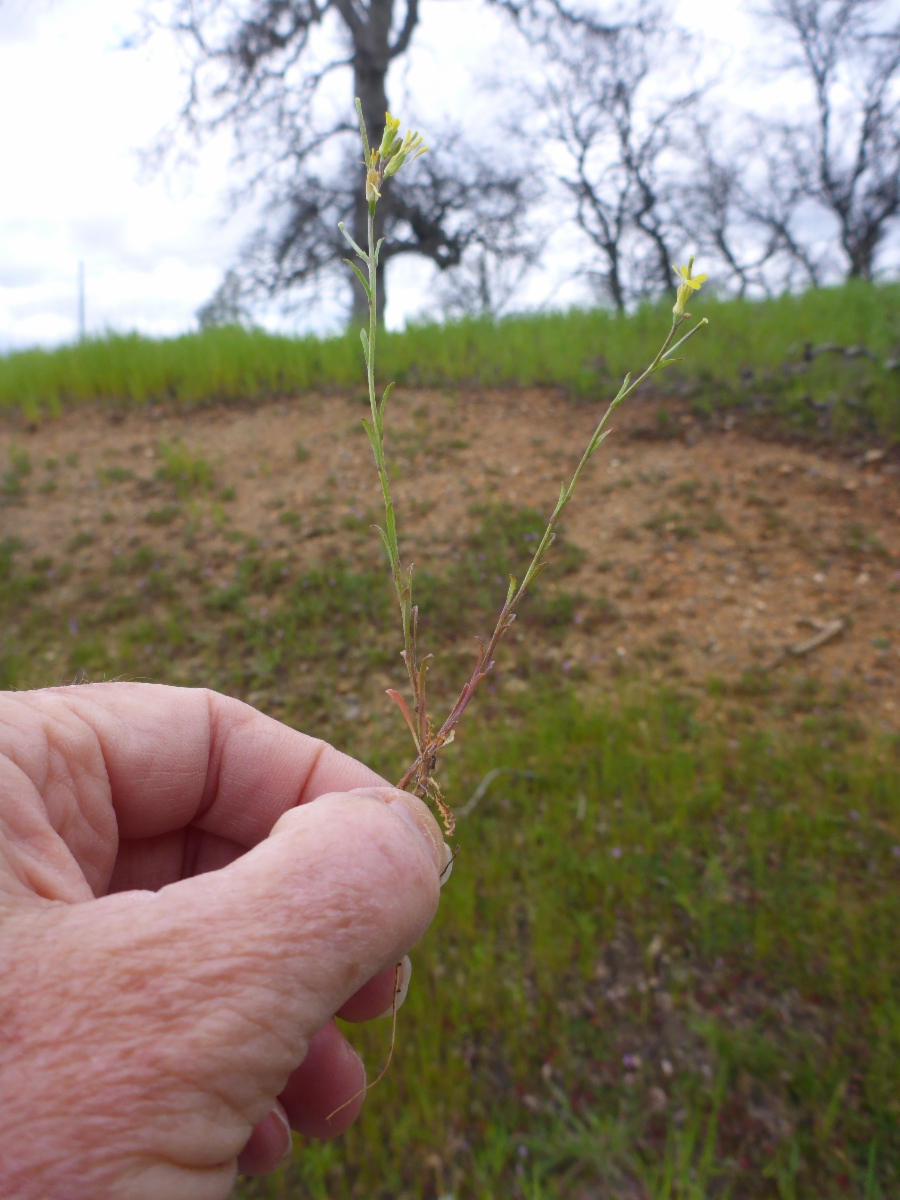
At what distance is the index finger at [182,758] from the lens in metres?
1.14

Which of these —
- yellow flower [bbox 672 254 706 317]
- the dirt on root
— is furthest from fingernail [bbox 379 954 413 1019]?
the dirt on root

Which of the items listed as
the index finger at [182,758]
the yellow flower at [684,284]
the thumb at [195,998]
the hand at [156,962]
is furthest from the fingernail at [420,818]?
the yellow flower at [684,284]

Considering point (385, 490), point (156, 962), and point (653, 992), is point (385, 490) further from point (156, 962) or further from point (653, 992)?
point (653, 992)

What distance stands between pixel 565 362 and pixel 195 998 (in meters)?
5.97

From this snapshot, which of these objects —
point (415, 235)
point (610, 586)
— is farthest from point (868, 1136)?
point (415, 235)

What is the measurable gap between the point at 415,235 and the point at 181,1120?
13.7 m

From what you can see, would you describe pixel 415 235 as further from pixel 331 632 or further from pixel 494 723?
pixel 494 723

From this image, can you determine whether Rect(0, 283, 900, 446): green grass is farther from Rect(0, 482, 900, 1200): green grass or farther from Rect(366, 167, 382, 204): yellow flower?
Rect(366, 167, 382, 204): yellow flower

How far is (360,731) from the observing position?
3.52 meters

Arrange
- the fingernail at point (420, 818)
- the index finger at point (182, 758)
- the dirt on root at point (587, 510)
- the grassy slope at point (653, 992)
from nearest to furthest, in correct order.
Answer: the fingernail at point (420, 818) < the index finger at point (182, 758) < the grassy slope at point (653, 992) < the dirt on root at point (587, 510)

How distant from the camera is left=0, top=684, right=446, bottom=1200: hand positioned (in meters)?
0.67

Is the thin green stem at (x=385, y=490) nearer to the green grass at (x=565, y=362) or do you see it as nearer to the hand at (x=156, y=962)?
the hand at (x=156, y=962)

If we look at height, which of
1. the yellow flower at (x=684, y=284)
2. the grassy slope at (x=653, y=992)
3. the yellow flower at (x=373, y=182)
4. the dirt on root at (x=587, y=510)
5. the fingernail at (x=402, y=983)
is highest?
the yellow flower at (x=373, y=182)

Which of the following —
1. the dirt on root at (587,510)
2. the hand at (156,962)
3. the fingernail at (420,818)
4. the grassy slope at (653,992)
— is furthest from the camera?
the dirt on root at (587,510)
